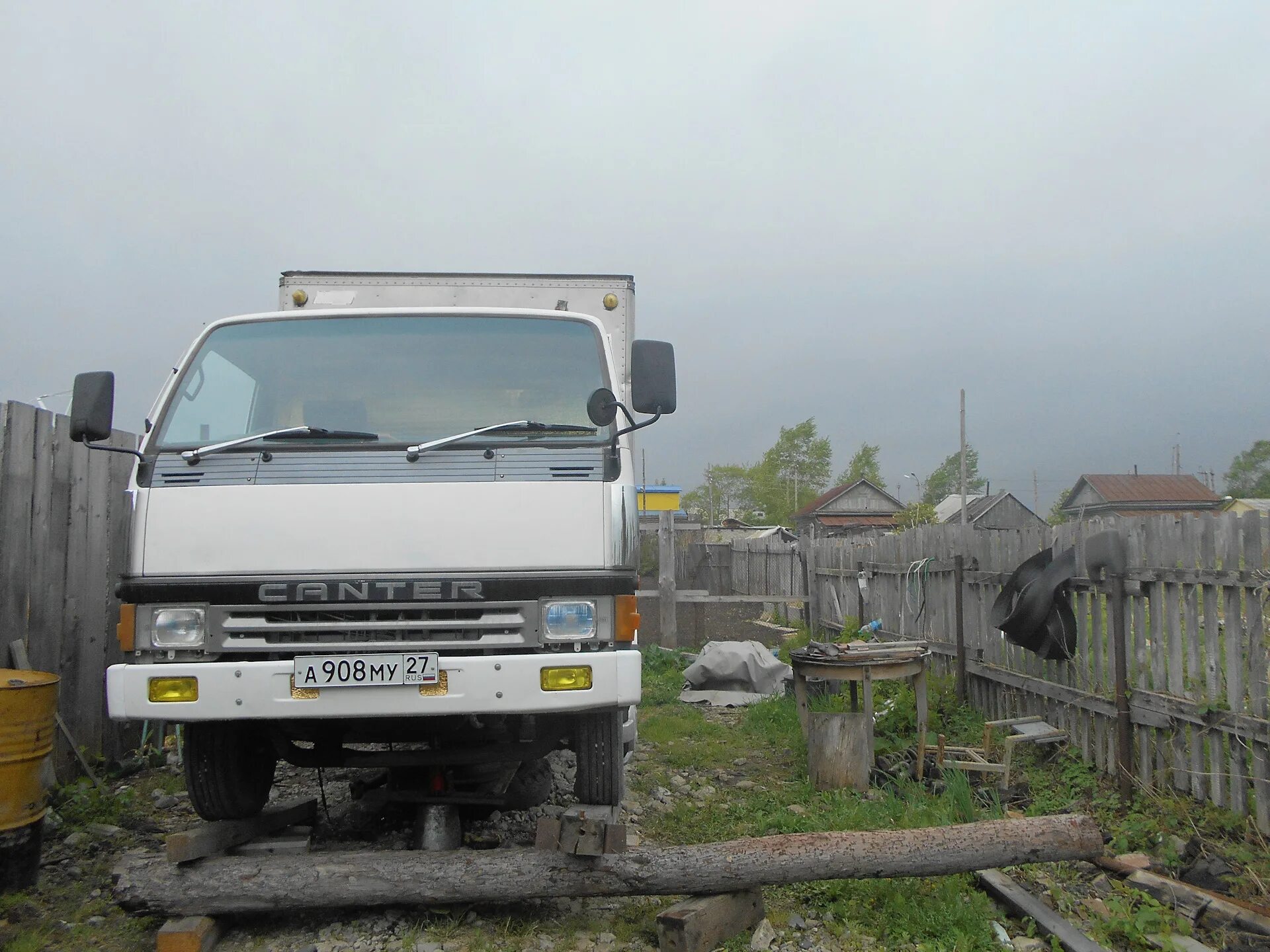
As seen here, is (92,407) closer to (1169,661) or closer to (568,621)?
(568,621)

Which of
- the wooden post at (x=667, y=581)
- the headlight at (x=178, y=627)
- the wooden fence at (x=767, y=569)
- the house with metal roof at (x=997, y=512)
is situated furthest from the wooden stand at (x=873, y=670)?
the house with metal roof at (x=997, y=512)

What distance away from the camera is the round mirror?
155 inches

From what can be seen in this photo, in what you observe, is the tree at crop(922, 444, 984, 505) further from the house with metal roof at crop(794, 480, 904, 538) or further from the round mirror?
the round mirror

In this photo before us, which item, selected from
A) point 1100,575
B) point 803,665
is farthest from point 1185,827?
point 803,665

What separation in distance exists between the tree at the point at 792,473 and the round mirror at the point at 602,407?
2608 inches

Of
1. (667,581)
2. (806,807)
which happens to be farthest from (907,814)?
(667,581)

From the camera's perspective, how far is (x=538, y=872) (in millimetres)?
3498

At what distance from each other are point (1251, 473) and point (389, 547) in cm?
8847

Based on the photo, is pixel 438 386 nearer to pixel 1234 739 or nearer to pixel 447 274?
pixel 447 274

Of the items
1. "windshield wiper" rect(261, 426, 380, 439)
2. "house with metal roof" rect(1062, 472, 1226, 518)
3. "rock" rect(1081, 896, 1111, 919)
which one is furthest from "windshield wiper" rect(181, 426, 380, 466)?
"house with metal roof" rect(1062, 472, 1226, 518)

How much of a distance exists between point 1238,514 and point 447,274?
14.8 feet

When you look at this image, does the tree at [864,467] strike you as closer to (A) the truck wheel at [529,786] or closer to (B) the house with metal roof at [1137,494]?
(B) the house with metal roof at [1137,494]

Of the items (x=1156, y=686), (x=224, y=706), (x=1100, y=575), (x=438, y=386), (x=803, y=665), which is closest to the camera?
(x=224, y=706)

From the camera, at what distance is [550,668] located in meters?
3.43
